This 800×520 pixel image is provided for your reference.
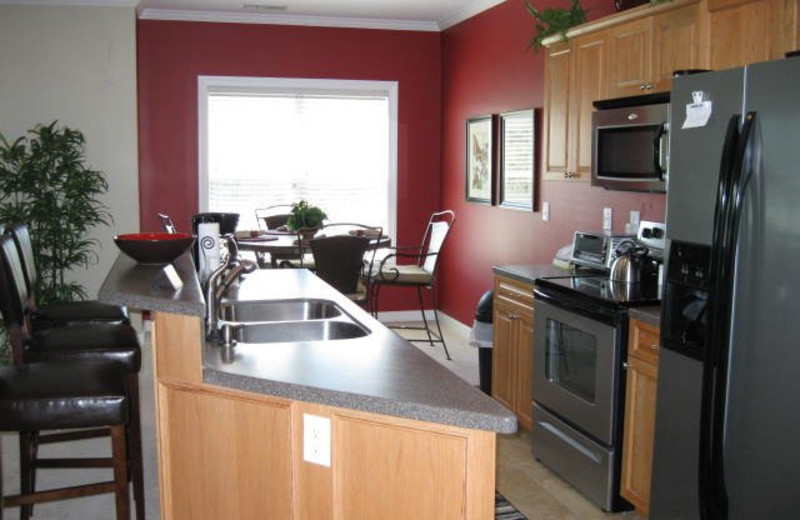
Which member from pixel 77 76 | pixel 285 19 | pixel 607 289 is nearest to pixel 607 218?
pixel 607 289

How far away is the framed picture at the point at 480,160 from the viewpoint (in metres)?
6.45

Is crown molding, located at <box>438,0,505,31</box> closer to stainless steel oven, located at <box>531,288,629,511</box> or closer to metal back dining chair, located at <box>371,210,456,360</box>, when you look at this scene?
metal back dining chair, located at <box>371,210,456,360</box>

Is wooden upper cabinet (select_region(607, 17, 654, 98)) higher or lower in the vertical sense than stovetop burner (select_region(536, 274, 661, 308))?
higher

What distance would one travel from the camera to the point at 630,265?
3.83 metres

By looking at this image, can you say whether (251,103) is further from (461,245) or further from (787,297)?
(787,297)

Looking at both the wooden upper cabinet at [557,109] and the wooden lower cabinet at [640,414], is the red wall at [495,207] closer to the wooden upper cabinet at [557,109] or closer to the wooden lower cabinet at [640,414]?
the wooden upper cabinet at [557,109]

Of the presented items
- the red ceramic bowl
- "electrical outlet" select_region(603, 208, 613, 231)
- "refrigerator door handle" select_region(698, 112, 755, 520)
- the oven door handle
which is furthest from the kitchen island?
"electrical outlet" select_region(603, 208, 613, 231)

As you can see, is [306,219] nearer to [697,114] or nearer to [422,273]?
[422,273]

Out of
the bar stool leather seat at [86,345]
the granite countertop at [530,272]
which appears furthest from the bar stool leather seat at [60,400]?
the granite countertop at [530,272]

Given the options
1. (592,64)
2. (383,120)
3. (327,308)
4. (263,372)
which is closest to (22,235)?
(327,308)

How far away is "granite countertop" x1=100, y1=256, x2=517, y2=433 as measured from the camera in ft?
6.11

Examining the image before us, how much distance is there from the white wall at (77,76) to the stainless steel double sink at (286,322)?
3900 mm

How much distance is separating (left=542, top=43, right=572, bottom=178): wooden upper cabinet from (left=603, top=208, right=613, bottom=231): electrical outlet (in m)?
0.34

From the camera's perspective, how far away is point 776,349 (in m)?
2.53
